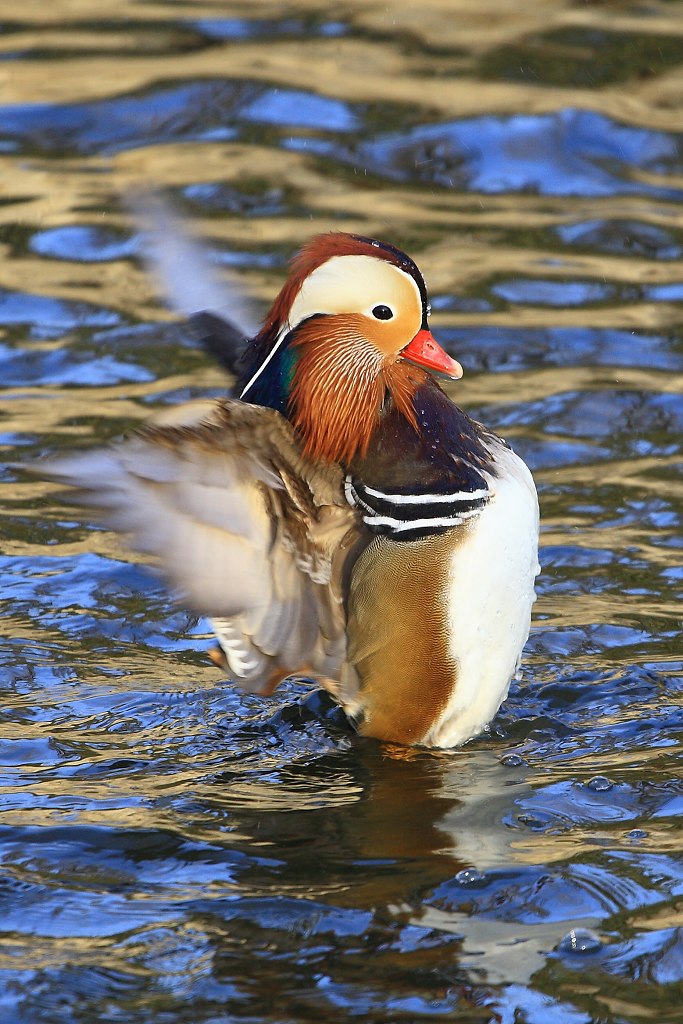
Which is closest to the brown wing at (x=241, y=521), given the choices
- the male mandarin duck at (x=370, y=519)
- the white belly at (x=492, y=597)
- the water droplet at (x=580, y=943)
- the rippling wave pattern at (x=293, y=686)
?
the male mandarin duck at (x=370, y=519)

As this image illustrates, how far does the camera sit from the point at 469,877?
4117 mm

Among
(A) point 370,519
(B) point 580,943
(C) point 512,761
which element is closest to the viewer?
(B) point 580,943

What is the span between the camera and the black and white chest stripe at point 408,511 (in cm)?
445

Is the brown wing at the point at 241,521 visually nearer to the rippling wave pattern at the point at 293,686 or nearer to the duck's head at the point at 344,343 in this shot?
the duck's head at the point at 344,343

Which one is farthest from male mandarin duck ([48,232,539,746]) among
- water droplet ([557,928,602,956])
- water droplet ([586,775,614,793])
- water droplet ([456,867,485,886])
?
water droplet ([557,928,602,956])

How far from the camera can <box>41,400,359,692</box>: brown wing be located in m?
3.95

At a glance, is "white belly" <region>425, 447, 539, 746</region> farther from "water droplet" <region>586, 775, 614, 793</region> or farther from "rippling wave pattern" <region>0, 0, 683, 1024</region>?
"water droplet" <region>586, 775, 614, 793</region>

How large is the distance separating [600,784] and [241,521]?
1.23 meters

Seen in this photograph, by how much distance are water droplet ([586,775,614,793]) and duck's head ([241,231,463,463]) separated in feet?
3.55

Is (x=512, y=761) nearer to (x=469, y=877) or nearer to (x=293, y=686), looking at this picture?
(x=469, y=877)

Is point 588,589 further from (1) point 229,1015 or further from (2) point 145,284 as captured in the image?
(2) point 145,284

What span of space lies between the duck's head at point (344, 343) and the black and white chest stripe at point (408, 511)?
5.1 inches

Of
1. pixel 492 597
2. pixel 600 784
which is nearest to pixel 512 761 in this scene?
pixel 600 784

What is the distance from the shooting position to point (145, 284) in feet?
27.2
